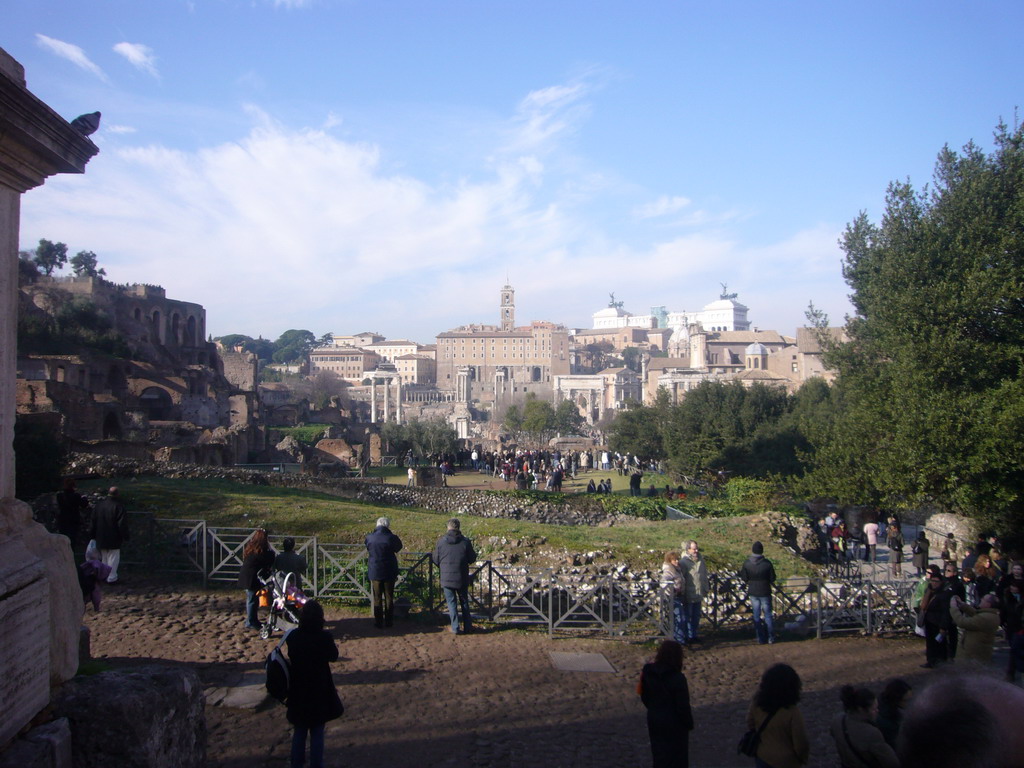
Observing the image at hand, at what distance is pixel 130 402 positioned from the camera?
35906 mm

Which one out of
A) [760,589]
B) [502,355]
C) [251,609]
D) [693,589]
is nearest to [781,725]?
[693,589]

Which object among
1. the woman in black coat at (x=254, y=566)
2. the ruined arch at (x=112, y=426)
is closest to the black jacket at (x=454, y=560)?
the woman in black coat at (x=254, y=566)

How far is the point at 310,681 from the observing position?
14.1 feet

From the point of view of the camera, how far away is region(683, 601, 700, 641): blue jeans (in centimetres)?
774

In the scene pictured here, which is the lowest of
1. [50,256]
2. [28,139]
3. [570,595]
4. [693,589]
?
[570,595]

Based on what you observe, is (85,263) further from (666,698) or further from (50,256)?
(666,698)

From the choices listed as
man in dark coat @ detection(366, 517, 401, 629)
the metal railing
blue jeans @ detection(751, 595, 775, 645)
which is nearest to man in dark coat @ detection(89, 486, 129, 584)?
the metal railing

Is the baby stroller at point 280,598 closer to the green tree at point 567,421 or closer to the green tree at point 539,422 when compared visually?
the green tree at point 539,422

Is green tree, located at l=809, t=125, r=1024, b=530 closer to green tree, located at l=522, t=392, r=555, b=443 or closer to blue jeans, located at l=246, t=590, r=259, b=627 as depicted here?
blue jeans, located at l=246, t=590, r=259, b=627

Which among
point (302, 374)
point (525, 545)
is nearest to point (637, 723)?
point (525, 545)

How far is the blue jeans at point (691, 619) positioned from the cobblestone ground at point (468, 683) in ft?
0.63

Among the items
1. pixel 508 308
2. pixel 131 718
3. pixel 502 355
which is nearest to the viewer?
pixel 131 718

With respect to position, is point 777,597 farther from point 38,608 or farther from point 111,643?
point 38,608

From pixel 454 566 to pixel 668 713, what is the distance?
3.45 m
